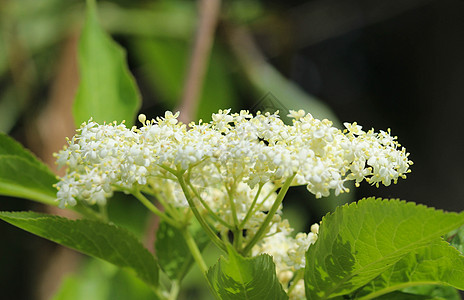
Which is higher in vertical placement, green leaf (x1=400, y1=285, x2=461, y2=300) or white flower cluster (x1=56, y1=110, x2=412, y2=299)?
white flower cluster (x1=56, y1=110, x2=412, y2=299)

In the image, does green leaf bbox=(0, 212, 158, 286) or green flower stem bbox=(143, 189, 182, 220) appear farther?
green flower stem bbox=(143, 189, 182, 220)

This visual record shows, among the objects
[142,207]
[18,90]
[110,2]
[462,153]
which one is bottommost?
[142,207]

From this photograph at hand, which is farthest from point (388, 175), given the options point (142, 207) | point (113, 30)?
point (113, 30)

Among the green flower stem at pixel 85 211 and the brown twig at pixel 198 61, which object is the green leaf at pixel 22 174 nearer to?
the green flower stem at pixel 85 211

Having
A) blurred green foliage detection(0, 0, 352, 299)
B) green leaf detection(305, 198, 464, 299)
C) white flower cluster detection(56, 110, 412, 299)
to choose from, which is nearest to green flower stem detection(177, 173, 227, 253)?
white flower cluster detection(56, 110, 412, 299)

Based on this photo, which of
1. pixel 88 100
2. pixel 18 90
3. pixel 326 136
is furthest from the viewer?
pixel 18 90

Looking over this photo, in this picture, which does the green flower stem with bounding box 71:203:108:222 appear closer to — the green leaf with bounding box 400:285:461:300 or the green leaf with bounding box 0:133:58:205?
the green leaf with bounding box 0:133:58:205

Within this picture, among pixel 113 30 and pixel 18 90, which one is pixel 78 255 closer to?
pixel 18 90
